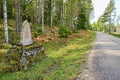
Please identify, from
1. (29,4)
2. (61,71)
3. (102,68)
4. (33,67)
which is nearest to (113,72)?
(102,68)

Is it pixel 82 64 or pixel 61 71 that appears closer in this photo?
pixel 61 71

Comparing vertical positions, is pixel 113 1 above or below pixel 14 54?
above

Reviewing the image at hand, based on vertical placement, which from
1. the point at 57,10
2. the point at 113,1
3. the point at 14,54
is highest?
the point at 113,1

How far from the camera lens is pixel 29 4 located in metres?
37.4

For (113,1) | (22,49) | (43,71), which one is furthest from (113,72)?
(113,1)

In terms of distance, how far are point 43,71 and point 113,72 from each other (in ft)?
10.6

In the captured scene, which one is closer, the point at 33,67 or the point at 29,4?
the point at 33,67

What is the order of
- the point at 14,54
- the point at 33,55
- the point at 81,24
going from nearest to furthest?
1. the point at 14,54
2. the point at 33,55
3. the point at 81,24

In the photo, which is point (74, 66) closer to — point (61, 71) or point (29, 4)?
point (61, 71)

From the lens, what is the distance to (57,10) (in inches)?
1842

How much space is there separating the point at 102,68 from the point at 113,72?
82cm

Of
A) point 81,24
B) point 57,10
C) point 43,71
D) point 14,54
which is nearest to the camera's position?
point 43,71

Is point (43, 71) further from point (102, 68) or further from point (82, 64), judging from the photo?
point (102, 68)

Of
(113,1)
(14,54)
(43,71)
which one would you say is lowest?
(43,71)
